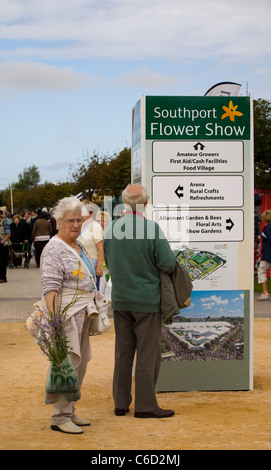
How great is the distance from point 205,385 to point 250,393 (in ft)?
1.50

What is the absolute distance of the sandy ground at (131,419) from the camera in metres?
5.68

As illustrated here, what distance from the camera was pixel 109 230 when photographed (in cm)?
659

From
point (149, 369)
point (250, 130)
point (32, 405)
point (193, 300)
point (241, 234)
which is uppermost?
point (250, 130)

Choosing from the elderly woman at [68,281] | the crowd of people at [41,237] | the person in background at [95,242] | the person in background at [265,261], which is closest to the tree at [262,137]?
the person in background at [265,261]

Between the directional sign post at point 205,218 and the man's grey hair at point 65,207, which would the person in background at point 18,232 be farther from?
the man's grey hair at point 65,207

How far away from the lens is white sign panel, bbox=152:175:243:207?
7602 mm

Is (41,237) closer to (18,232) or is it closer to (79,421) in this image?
(18,232)

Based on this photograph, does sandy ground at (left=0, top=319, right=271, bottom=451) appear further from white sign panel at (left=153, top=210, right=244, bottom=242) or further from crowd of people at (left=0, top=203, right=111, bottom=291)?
crowd of people at (left=0, top=203, right=111, bottom=291)

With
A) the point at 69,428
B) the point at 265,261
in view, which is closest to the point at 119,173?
the point at 265,261

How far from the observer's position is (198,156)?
7.66 meters

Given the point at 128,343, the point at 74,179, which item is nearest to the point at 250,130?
the point at 128,343

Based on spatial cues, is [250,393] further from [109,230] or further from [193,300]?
[109,230]

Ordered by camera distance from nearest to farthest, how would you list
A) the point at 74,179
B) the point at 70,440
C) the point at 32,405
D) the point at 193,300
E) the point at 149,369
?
the point at 70,440
the point at 149,369
the point at 32,405
the point at 193,300
the point at 74,179

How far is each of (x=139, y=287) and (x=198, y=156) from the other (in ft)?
5.97
